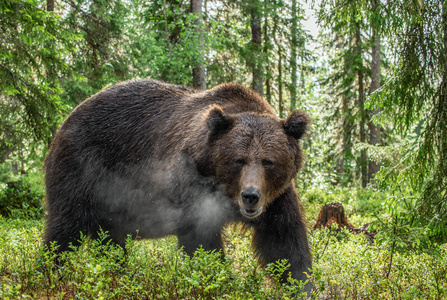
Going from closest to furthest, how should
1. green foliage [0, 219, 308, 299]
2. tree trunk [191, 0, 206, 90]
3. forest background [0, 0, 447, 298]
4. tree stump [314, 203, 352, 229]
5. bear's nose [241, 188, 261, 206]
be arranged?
green foliage [0, 219, 308, 299], bear's nose [241, 188, 261, 206], forest background [0, 0, 447, 298], tree stump [314, 203, 352, 229], tree trunk [191, 0, 206, 90]

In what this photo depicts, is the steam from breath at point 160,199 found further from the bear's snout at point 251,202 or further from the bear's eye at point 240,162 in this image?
the bear's snout at point 251,202

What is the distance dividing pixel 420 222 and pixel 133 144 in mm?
4010

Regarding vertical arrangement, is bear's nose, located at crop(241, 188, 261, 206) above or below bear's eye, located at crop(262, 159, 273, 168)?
below

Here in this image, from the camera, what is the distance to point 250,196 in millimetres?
4254

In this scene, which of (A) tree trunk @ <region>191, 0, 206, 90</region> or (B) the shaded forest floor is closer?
(B) the shaded forest floor

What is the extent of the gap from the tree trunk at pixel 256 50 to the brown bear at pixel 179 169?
11.1 metres

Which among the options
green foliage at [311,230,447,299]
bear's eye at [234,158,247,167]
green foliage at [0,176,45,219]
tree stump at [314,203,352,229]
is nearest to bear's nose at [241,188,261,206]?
bear's eye at [234,158,247,167]

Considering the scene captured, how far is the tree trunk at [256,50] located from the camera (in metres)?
16.4

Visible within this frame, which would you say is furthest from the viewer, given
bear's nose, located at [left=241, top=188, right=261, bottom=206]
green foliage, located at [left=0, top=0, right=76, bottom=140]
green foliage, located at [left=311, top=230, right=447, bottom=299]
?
green foliage, located at [left=0, top=0, right=76, bottom=140]

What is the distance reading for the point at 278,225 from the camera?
4992mm

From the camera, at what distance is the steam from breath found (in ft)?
15.9

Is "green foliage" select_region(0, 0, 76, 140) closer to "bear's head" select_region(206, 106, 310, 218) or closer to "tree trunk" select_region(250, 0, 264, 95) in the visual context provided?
"bear's head" select_region(206, 106, 310, 218)

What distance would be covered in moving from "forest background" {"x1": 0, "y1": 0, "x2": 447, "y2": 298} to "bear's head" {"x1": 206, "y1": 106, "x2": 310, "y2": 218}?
147cm

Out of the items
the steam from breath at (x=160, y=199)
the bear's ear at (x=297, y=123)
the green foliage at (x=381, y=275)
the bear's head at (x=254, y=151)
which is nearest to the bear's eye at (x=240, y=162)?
the bear's head at (x=254, y=151)
